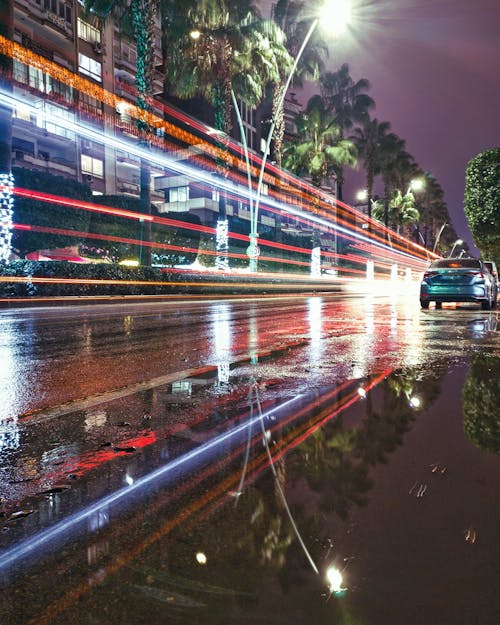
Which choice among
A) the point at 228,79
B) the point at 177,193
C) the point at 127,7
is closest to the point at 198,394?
the point at 127,7

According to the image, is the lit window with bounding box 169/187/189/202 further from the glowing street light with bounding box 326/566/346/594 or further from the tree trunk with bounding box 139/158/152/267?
the glowing street light with bounding box 326/566/346/594

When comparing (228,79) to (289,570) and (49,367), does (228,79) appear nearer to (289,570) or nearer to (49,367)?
(49,367)

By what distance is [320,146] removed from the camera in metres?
42.3

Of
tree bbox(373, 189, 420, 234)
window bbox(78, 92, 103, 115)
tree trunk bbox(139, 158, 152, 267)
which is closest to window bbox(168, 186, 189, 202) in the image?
window bbox(78, 92, 103, 115)

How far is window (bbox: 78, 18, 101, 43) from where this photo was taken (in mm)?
42422

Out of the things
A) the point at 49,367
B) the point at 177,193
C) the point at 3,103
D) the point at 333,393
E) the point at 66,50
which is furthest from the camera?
the point at 177,193

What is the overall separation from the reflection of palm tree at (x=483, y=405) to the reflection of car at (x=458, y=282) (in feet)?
31.8

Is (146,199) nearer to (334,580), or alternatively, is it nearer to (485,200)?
(485,200)

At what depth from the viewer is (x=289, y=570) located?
1.79 meters

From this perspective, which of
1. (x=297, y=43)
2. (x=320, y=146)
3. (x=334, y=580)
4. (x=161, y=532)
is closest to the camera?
(x=334, y=580)

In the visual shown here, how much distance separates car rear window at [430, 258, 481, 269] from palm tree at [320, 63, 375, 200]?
1261 inches

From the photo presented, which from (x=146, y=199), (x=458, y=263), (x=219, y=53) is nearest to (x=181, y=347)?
(x=458, y=263)

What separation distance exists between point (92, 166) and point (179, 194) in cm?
1777

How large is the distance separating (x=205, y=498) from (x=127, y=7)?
24.9 meters
